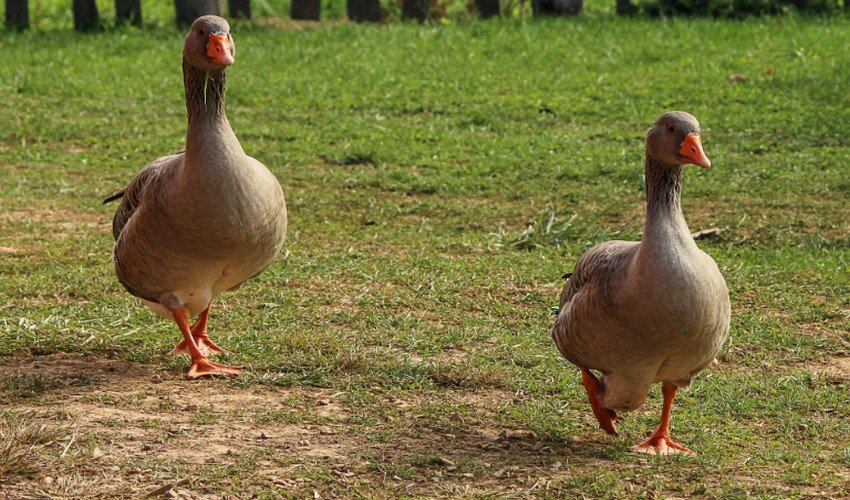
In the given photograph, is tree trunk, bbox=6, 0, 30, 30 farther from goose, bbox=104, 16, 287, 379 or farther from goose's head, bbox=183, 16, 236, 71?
goose's head, bbox=183, 16, 236, 71

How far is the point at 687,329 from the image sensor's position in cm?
456

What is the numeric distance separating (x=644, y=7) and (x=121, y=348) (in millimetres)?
10589

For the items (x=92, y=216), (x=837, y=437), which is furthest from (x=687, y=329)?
(x=92, y=216)

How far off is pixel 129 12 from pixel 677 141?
11534 millimetres

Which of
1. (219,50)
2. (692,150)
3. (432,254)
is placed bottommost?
(432,254)

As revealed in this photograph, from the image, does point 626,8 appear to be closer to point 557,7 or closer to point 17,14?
point 557,7

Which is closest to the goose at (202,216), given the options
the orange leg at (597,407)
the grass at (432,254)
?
the grass at (432,254)

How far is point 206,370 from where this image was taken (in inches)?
228

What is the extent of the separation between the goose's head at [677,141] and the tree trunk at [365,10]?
11.1 meters

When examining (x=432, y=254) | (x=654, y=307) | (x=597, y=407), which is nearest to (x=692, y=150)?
(x=654, y=307)

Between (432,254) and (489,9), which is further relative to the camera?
(489,9)

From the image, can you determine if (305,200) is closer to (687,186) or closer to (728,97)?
(687,186)

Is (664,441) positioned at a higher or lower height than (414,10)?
lower

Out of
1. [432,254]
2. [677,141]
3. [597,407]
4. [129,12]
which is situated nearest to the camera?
[677,141]
